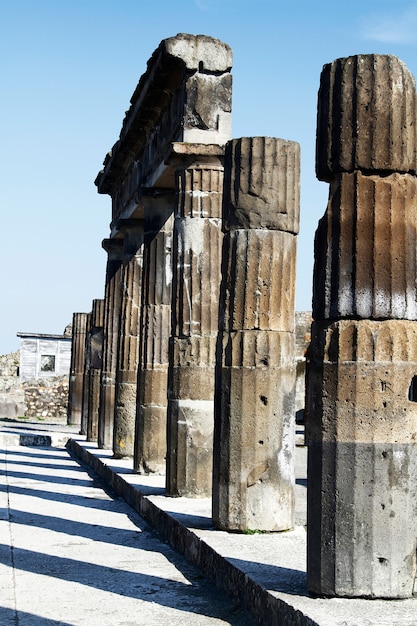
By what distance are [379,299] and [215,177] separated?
204 inches

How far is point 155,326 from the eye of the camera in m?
12.8

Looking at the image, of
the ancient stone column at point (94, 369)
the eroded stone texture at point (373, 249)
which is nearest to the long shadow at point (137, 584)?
the eroded stone texture at point (373, 249)

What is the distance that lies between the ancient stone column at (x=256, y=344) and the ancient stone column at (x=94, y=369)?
1075 cm

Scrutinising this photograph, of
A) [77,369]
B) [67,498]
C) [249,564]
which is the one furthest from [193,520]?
[77,369]

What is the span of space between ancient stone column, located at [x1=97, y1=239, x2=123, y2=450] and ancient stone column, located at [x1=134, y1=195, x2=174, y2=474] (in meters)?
4.42

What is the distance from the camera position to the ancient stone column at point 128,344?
→ 14.7 m

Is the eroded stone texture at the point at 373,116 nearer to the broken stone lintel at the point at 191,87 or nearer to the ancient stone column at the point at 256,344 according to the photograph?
the ancient stone column at the point at 256,344

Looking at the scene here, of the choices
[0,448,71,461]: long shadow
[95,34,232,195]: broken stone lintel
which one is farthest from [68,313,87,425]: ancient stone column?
[95,34,232,195]: broken stone lintel

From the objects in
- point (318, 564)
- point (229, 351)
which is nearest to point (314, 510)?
point (318, 564)

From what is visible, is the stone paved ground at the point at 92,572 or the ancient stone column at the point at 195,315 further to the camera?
the ancient stone column at the point at 195,315

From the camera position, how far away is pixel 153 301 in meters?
12.9

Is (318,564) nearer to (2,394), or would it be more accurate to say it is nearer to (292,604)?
(292,604)

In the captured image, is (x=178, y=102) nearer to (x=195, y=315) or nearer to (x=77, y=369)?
(x=195, y=315)

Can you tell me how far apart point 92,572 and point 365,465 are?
271 centimetres
